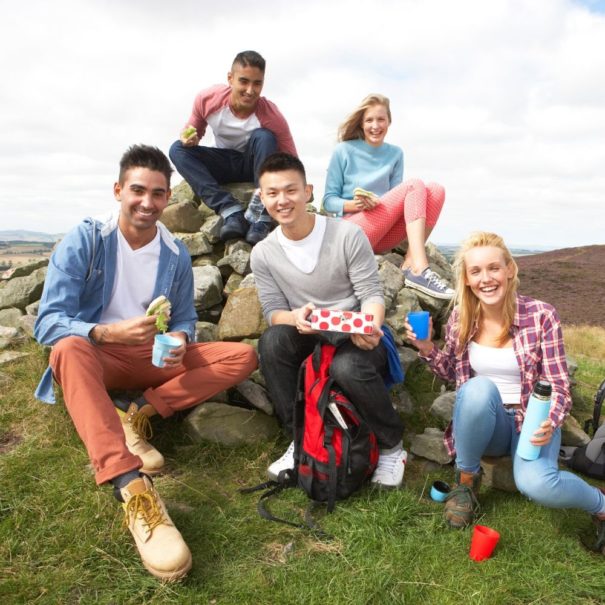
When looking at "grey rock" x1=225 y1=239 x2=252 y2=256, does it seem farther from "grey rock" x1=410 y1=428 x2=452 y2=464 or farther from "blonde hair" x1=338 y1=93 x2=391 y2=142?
"grey rock" x1=410 y1=428 x2=452 y2=464

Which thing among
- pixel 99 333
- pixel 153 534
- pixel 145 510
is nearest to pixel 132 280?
pixel 99 333

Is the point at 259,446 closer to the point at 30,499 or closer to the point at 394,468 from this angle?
the point at 394,468

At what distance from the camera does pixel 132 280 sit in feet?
12.9

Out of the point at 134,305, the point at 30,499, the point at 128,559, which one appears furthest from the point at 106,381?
the point at 128,559

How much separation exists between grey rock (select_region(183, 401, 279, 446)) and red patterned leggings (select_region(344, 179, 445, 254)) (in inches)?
103

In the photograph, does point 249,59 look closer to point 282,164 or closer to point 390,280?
point 282,164

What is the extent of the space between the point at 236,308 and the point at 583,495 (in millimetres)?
3376

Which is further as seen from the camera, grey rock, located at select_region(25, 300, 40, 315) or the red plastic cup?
grey rock, located at select_region(25, 300, 40, 315)

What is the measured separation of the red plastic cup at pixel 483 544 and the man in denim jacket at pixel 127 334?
1.84 meters

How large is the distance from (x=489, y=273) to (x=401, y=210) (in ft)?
8.44

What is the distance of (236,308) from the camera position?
17.2ft

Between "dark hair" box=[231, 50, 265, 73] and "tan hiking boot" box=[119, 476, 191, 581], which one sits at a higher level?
"dark hair" box=[231, 50, 265, 73]

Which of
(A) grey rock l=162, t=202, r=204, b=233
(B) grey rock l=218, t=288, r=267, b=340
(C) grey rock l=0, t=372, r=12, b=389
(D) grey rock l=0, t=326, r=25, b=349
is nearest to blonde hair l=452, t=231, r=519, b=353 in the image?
(B) grey rock l=218, t=288, r=267, b=340

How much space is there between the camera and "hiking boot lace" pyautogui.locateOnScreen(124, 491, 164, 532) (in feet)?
9.55
